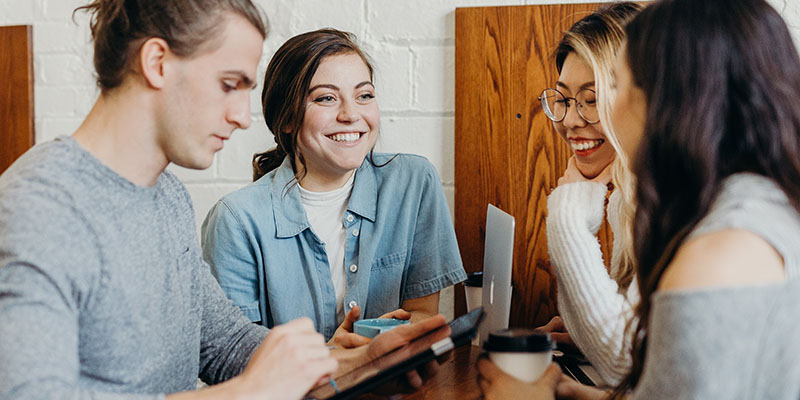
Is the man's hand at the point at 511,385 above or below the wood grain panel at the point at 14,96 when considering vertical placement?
below

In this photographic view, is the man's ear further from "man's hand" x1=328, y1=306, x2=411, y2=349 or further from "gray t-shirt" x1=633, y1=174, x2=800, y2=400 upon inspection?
"gray t-shirt" x1=633, y1=174, x2=800, y2=400

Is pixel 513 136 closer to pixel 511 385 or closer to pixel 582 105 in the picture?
pixel 582 105

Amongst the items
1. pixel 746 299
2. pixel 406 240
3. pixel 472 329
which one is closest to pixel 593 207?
pixel 406 240

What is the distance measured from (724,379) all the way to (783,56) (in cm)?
34

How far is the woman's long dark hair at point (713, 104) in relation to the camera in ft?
2.34

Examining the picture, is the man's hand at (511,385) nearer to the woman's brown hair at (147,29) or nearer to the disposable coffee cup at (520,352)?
the disposable coffee cup at (520,352)

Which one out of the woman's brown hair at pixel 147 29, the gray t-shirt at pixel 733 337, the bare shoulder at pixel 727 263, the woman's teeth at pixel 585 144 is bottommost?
the gray t-shirt at pixel 733 337

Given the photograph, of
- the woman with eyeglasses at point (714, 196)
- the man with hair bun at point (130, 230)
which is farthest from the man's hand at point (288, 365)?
the woman with eyeglasses at point (714, 196)

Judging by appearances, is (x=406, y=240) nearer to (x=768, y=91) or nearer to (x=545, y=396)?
(x=545, y=396)

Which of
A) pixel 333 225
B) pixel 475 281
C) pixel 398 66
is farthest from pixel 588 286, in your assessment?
pixel 398 66

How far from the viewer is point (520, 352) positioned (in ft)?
2.64

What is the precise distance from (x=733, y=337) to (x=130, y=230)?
671 mm

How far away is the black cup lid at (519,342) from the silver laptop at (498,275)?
0.25 metres

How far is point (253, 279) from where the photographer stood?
4.97 ft
